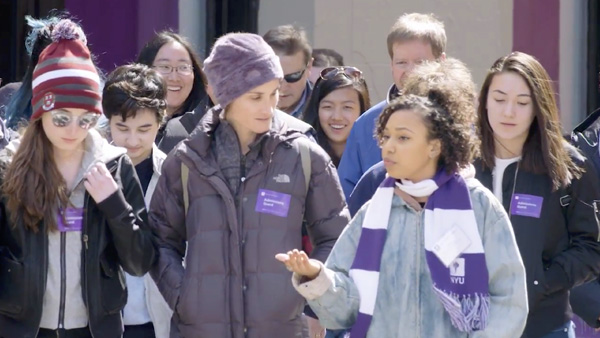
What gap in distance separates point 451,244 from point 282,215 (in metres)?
0.84

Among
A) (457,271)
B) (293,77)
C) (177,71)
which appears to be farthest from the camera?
(293,77)

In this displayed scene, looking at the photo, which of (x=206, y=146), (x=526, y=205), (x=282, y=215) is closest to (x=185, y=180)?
(x=206, y=146)

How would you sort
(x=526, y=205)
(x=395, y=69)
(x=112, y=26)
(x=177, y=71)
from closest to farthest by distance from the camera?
(x=526, y=205)
(x=395, y=69)
(x=177, y=71)
(x=112, y=26)

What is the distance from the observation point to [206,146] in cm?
480

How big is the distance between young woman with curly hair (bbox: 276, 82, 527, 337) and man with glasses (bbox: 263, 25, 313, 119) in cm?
240

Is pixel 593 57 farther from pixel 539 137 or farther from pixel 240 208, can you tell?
pixel 240 208

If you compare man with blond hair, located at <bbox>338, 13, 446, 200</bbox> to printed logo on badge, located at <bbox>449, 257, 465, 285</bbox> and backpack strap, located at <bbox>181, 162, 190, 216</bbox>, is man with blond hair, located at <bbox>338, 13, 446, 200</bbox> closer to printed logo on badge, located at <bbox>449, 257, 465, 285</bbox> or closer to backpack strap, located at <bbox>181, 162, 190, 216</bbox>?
backpack strap, located at <bbox>181, 162, 190, 216</bbox>

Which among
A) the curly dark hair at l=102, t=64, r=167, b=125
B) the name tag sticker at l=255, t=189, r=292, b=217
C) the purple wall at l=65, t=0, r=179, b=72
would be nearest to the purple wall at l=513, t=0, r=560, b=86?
the purple wall at l=65, t=0, r=179, b=72

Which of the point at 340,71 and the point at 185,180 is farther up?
the point at 340,71

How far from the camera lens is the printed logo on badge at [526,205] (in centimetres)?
504

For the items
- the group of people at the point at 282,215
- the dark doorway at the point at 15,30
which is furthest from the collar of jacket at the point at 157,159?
the dark doorway at the point at 15,30

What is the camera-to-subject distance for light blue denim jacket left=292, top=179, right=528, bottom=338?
4078mm

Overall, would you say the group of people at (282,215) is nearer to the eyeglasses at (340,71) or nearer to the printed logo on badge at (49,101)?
Answer: the printed logo on badge at (49,101)

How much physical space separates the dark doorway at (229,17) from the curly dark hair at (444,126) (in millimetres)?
4345
